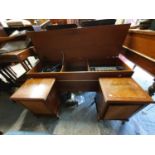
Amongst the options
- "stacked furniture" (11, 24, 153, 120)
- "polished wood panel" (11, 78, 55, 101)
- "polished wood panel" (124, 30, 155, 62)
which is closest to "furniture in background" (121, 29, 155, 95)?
"polished wood panel" (124, 30, 155, 62)

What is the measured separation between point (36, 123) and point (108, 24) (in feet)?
5.06

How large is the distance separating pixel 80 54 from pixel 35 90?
77 cm

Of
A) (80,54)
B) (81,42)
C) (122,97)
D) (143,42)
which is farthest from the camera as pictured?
(80,54)

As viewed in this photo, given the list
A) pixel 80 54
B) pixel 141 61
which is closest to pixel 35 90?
pixel 80 54

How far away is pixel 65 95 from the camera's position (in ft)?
5.20

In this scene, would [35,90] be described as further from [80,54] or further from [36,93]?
[80,54]

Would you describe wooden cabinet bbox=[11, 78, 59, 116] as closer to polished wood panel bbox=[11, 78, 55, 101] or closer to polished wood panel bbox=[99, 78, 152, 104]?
polished wood panel bbox=[11, 78, 55, 101]

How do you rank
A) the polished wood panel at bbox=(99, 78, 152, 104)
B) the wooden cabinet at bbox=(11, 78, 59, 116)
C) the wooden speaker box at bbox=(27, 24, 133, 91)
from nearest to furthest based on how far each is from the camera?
the polished wood panel at bbox=(99, 78, 152, 104), the wooden cabinet at bbox=(11, 78, 59, 116), the wooden speaker box at bbox=(27, 24, 133, 91)

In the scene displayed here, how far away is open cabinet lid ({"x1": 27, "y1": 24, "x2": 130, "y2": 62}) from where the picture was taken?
1144 millimetres

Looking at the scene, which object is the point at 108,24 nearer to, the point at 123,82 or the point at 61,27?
the point at 61,27

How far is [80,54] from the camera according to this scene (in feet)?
4.59

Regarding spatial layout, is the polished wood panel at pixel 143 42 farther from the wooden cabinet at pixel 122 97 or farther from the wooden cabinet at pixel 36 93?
the wooden cabinet at pixel 36 93

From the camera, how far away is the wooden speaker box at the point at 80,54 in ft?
3.72

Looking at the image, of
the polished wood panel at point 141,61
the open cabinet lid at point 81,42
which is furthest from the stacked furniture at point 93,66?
the polished wood panel at point 141,61
